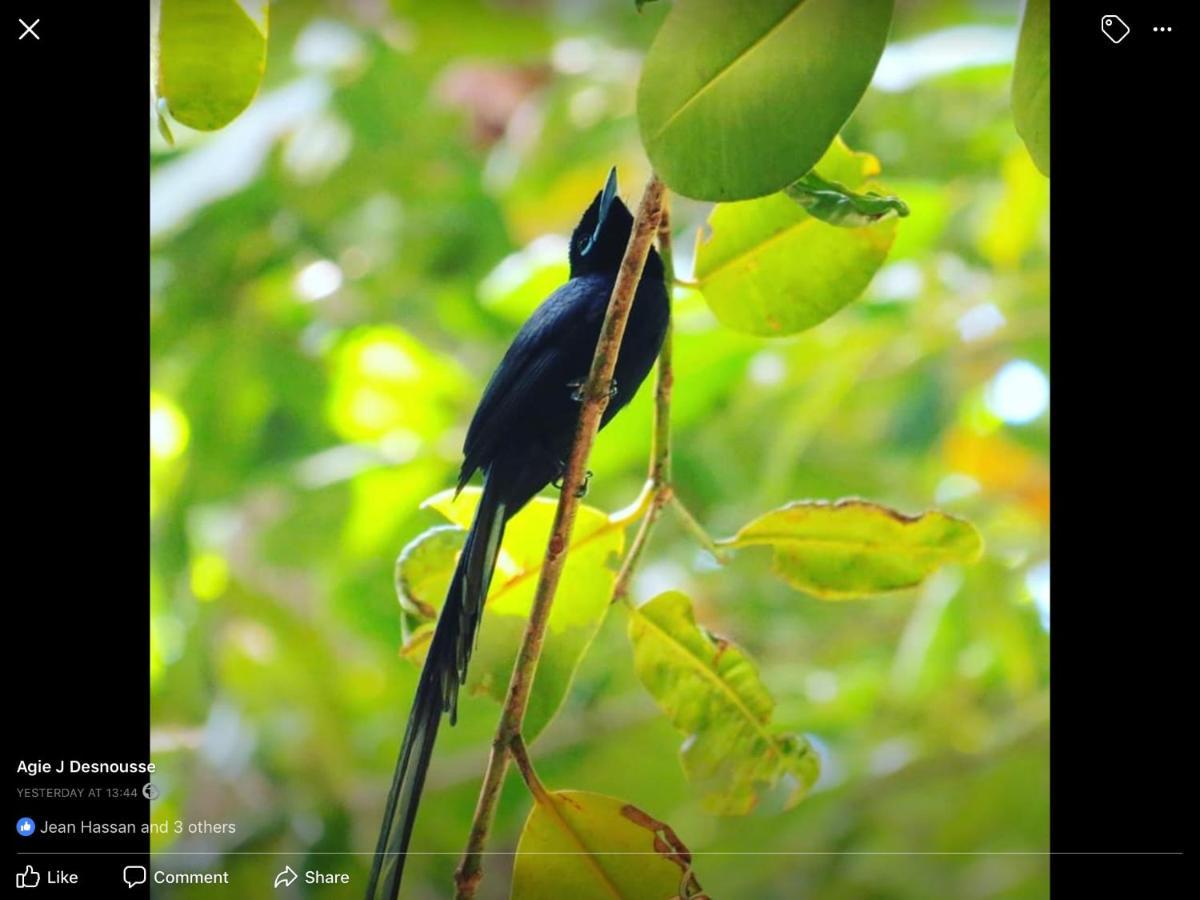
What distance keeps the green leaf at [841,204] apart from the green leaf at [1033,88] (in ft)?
0.33

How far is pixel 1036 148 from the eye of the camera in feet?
2.74

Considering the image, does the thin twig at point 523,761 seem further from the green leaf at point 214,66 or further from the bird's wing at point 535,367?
the green leaf at point 214,66

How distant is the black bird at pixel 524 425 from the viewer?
3.00 ft

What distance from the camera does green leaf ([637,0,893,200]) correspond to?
739 millimetres

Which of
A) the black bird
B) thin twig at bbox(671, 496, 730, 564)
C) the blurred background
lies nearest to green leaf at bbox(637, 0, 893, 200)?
the black bird

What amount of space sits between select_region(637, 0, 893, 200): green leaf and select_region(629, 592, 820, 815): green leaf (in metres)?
0.37

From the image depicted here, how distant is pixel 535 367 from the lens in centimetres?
119
